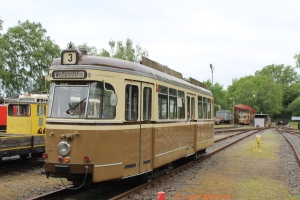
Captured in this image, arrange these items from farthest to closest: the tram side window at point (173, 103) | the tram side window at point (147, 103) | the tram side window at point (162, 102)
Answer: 1. the tram side window at point (173, 103)
2. the tram side window at point (162, 102)
3. the tram side window at point (147, 103)

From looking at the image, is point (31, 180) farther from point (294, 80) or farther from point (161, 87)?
point (294, 80)

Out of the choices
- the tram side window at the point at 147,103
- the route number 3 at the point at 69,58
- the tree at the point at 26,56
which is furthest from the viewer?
the tree at the point at 26,56

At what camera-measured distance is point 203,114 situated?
560 inches

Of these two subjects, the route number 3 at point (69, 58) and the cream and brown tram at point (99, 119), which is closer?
the cream and brown tram at point (99, 119)

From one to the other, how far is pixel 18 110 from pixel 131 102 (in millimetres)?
7236

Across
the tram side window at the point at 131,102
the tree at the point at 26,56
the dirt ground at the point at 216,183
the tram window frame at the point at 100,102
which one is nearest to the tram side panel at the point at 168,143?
the dirt ground at the point at 216,183

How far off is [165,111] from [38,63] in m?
39.0

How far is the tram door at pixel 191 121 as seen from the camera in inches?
471

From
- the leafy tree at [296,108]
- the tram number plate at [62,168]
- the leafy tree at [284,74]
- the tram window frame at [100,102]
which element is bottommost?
the tram number plate at [62,168]

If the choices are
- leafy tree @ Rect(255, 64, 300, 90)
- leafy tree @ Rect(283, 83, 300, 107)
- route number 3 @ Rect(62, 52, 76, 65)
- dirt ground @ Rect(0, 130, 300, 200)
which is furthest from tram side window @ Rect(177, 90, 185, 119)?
leafy tree @ Rect(255, 64, 300, 90)

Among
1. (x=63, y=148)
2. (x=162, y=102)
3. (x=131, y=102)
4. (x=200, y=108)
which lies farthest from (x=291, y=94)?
(x=63, y=148)

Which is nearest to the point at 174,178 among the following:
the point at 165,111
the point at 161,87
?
the point at 165,111

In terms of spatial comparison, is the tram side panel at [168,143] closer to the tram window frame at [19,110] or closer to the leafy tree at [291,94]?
the tram window frame at [19,110]

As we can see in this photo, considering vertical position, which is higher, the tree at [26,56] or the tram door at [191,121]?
the tree at [26,56]
